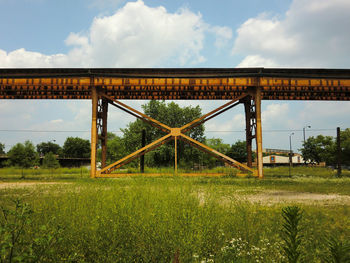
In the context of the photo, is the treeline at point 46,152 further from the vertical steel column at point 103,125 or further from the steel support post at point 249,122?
the steel support post at point 249,122

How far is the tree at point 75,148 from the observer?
320 ft

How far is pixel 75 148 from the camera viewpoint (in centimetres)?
9744

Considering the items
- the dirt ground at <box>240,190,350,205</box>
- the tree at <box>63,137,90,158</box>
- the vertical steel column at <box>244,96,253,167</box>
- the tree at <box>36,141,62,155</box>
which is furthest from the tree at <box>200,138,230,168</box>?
the tree at <box>36,141,62,155</box>

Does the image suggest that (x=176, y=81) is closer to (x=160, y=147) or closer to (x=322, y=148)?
(x=160, y=147)

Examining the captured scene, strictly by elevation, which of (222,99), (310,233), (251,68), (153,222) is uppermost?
(251,68)

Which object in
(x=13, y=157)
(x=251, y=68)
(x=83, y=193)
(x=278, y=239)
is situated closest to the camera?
(x=278, y=239)

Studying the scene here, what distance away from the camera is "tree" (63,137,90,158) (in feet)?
320

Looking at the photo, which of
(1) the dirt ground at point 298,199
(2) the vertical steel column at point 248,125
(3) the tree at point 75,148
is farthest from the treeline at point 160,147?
(3) the tree at point 75,148

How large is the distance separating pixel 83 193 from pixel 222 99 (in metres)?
18.3

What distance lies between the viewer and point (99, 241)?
132 inches

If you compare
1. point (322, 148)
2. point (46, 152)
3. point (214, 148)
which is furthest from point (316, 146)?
point (46, 152)

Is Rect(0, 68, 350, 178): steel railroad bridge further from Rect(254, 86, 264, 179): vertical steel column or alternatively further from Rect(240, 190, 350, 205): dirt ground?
Rect(240, 190, 350, 205): dirt ground

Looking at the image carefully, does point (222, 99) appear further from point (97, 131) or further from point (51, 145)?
point (51, 145)

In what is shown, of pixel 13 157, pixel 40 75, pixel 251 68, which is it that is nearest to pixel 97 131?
pixel 40 75
